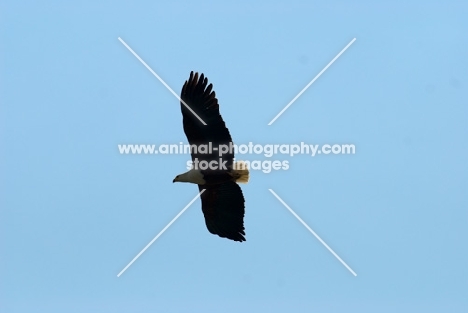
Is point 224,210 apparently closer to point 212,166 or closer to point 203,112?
point 212,166

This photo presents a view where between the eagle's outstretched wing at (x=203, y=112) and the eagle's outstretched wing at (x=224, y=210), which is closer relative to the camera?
the eagle's outstretched wing at (x=203, y=112)

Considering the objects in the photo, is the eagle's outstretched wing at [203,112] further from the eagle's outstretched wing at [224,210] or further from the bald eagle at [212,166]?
the eagle's outstretched wing at [224,210]

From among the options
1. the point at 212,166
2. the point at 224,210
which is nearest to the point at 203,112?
the point at 212,166

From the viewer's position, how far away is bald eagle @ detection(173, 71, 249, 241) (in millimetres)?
23109

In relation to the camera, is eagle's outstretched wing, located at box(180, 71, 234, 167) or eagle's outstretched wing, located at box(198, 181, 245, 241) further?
eagle's outstretched wing, located at box(198, 181, 245, 241)

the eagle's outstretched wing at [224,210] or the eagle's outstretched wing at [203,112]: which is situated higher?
the eagle's outstretched wing at [203,112]

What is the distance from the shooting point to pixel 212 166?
934 inches

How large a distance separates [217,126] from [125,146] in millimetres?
3059

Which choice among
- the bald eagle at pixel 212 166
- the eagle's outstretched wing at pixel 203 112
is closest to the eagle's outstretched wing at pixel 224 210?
the bald eagle at pixel 212 166

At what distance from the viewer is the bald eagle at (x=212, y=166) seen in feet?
75.8

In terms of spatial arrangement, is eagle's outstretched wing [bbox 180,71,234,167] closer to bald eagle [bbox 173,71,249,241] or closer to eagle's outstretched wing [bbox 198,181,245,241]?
bald eagle [bbox 173,71,249,241]

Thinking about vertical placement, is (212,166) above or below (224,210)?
above

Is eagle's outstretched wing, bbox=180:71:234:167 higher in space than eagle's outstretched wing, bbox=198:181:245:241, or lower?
higher

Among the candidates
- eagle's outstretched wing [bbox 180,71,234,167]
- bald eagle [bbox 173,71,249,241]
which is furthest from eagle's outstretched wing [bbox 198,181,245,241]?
eagle's outstretched wing [bbox 180,71,234,167]
